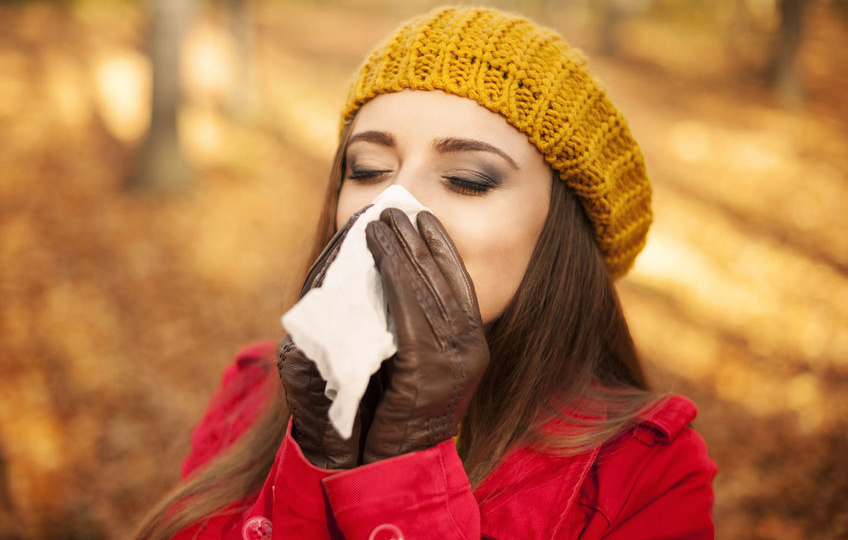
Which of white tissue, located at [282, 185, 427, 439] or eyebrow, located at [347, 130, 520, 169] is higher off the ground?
eyebrow, located at [347, 130, 520, 169]

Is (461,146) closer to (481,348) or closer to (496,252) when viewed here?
(496,252)

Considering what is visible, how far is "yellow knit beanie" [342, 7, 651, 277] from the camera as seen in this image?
6.12 ft

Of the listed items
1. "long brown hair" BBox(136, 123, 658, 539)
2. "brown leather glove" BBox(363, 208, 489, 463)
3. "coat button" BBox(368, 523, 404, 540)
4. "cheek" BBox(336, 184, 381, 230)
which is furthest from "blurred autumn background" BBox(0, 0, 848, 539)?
"coat button" BBox(368, 523, 404, 540)

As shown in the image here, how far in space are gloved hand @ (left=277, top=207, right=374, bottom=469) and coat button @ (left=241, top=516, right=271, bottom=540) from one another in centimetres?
29

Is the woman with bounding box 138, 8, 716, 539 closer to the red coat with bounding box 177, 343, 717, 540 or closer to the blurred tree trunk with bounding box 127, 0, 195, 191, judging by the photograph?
the red coat with bounding box 177, 343, 717, 540

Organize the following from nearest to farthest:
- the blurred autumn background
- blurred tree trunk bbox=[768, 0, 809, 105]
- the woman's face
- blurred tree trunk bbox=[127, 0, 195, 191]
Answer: the woman's face < the blurred autumn background < blurred tree trunk bbox=[127, 0, 195, 191] < blurred tree trunk bbox=[768, 0, 809, 105]

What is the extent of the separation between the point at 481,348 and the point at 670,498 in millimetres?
744

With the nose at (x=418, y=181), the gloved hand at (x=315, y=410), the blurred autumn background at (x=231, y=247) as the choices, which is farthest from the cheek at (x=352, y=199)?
the blurred autumn background at (x=231, y=247)

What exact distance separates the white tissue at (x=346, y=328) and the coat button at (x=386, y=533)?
28cm

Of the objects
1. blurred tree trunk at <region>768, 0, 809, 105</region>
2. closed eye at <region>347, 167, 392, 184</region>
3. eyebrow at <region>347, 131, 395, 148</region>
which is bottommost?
closed eye at <region>347, 167, 392, 184</region>

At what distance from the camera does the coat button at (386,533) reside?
143 cm

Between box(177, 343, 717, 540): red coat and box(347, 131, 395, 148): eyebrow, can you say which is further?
box(347, 131, 395, 148): eyebrow

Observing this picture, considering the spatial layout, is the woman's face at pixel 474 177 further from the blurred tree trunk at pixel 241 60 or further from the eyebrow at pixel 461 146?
the blurred tree trunk at pixel 241 60

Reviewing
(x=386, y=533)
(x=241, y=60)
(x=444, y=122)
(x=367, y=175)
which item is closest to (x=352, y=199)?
(x=367, y=175)
